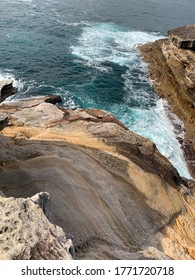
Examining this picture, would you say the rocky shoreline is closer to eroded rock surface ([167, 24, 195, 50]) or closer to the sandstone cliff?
the sandstone cliff

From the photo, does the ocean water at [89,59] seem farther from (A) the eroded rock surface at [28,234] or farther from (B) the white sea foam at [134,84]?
(A) the eroded rock surface at [28,234]

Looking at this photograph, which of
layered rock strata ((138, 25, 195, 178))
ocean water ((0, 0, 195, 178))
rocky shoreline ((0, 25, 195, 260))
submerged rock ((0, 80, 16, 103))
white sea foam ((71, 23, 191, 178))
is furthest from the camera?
ocean water ((0, 0, 195, 178))

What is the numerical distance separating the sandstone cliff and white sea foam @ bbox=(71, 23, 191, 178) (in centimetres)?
941

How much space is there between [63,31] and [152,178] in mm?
46465

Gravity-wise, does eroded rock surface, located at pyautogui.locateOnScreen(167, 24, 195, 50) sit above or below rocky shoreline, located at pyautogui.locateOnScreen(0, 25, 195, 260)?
above

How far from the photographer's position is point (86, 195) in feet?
52.2

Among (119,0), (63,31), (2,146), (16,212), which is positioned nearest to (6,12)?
(63,31)

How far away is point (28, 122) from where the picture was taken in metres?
24.6

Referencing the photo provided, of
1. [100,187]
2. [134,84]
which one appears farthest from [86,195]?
[134,84]

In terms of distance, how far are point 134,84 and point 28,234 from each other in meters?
37.7

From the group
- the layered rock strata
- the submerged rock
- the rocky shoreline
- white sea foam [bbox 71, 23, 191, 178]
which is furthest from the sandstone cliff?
the layered rock strata

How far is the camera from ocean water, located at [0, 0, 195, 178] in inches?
1458

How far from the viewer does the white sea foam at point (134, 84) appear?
33500 millimetres

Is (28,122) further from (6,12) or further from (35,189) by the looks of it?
(6,12)
